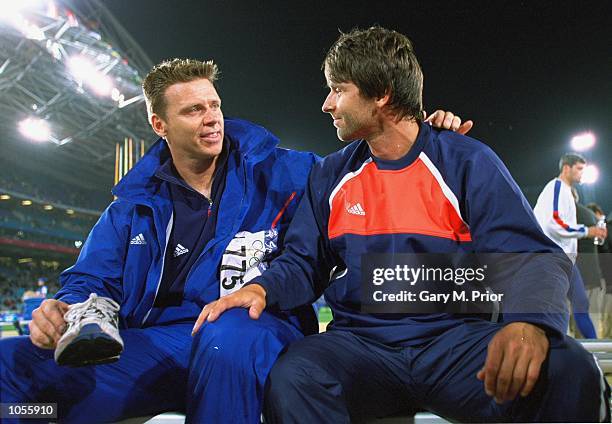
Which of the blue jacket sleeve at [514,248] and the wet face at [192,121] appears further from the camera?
the wet face at [192,121]

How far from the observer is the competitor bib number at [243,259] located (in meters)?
1.77

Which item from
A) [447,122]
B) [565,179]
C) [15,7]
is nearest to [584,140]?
[565,179]

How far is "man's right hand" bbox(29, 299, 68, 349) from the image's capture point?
1.44m

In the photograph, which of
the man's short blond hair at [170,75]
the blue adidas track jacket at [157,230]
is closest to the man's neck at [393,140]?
the blue adidas track jacket at [157,230]

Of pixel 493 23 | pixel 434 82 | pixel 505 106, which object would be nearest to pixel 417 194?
pixel 493 23

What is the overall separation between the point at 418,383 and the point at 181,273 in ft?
3.12

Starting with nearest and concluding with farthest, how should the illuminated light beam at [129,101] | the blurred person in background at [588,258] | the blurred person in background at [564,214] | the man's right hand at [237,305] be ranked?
1. the man's right hand at [237,305]
2. the blurred person in background at [564,214]
3. the blurred person in background at [588,258]
4. the illuminated light beam at [129,101]

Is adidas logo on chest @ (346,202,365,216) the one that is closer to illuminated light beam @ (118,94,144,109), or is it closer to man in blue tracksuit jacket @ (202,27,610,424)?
man in blue tracksuit jacket @ (202,27,610,424)

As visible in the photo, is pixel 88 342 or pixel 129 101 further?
pixel 129 101

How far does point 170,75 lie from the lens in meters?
2.36

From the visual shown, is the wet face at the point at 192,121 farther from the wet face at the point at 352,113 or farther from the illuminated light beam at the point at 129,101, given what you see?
the illuminated light beam at the point at 129,101

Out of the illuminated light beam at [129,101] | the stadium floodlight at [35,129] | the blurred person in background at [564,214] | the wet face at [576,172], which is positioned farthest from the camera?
the stadium floodlight at [35,129]

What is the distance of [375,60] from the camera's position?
1.69m

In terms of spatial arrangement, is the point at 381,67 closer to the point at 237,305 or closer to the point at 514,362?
the point at 237,305
